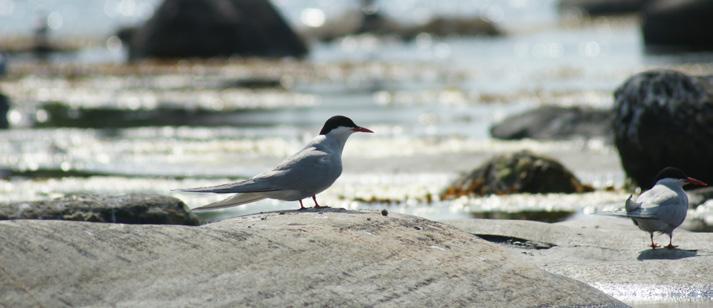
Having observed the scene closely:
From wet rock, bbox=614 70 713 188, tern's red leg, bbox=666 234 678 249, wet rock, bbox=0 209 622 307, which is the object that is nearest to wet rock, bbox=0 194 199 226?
wet rock, bbox=0 209 622 307

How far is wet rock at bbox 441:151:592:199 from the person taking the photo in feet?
36.1

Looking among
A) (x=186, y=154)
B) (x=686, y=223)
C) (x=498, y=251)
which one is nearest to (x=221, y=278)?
(x=498, y=251)

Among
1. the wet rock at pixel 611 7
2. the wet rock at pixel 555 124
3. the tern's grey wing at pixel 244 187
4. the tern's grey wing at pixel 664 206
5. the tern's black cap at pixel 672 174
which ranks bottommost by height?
the wet rock at pixel 555 124

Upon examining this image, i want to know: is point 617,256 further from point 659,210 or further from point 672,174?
point 672,174

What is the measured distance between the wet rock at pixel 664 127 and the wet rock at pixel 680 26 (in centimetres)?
1918

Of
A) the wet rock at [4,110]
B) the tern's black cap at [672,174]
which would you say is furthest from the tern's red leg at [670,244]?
the wet rock at [4,110]

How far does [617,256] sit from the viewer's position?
25.4 feet

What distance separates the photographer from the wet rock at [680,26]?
30.6 meters

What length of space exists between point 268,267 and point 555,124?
9.19m

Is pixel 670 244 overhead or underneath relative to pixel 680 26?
underneath

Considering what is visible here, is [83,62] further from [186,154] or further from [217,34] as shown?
[186,154]

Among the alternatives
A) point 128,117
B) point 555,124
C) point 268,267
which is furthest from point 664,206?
point 128,117

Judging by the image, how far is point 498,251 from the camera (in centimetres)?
726

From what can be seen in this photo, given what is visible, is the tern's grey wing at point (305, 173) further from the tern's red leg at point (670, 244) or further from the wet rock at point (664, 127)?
the wet rock at point (664, 127)
